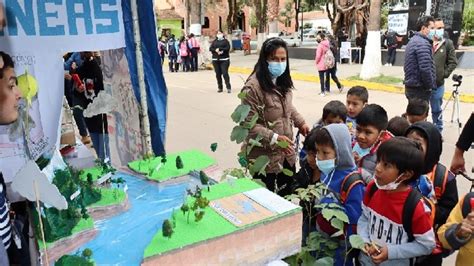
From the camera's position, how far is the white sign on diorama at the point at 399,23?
48.5 ft

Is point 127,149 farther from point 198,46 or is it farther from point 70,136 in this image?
point 198,46

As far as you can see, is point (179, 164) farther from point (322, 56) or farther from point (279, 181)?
point (322, 56)

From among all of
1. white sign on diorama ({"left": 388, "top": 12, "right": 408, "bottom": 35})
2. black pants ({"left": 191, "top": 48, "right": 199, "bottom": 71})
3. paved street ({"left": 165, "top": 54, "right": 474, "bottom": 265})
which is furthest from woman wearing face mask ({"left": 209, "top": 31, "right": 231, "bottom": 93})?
white sign on diorama ({"left": 388, "top": 12, "right": 408, "bottom": 35})

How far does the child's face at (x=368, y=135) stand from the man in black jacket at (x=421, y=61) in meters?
2.69

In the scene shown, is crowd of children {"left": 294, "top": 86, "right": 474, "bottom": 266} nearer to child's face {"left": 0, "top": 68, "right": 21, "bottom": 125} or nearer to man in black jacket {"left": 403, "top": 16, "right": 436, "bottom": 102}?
child's face {"left": 0, "top": 68, "right": 21, "bottom": 125}

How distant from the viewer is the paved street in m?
5.58

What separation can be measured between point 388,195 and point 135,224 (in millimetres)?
1094

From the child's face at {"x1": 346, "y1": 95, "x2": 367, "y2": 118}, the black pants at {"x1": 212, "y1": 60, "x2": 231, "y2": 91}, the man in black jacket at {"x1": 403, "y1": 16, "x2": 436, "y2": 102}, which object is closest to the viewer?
the child's face at {"x1": 346, "y1": 95, "x2": 367, "y2": 118}

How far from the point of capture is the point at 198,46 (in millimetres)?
15242

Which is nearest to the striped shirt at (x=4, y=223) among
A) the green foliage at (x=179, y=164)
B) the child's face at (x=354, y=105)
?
the green foliage at (x=179, y=164)

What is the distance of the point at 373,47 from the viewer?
10.9 meters

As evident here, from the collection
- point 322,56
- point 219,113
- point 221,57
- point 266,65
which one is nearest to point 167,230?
point 266,65

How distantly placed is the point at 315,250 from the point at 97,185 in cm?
111

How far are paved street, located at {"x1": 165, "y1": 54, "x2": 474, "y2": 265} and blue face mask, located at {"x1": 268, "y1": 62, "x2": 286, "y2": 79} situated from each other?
5.81 feet
